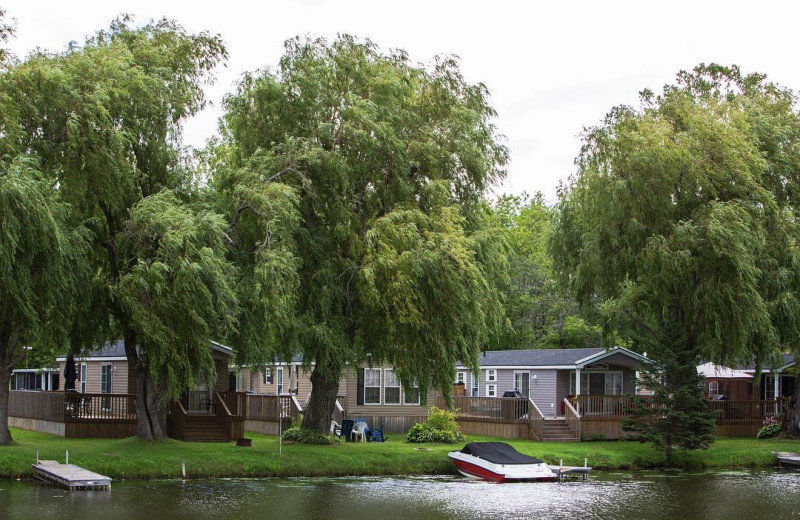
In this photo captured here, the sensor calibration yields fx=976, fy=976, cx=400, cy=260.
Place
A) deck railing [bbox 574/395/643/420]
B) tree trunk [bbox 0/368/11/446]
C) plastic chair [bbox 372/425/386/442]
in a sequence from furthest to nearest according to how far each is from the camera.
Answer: deck railing [bbox 574/395/643/420]
plastic chair [bbox 372/425/386/442]
tree trunk [bbox 0/368/11/446]

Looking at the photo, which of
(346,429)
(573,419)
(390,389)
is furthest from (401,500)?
(390,389)

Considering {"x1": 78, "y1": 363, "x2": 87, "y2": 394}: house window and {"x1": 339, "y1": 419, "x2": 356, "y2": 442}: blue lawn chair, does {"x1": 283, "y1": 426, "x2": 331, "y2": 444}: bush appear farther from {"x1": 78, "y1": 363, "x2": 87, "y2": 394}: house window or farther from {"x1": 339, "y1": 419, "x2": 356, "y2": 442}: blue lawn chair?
{"x1": 78, "y1": 363, "x2": 87, "y2": 394}: house window

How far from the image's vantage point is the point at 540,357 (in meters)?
42.4

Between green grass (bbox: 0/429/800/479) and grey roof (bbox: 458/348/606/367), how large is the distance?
5.36 metres

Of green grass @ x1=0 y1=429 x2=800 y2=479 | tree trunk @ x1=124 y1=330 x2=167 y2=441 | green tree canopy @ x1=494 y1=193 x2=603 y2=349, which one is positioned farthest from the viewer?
green tree canopy @ x1=494 y1=193 x2=603 y2=349

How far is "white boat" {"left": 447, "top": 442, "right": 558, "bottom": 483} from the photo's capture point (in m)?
27.5

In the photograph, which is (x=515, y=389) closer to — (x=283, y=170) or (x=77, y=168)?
(x=283, y=170)

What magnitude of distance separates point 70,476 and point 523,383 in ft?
78.7

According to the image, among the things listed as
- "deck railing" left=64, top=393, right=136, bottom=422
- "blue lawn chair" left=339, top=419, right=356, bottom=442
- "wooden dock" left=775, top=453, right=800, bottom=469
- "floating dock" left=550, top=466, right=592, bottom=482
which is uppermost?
"deck railing" left=64, top=393, right=136, bottom=422

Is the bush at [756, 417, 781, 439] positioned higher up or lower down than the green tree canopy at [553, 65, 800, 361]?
lower down

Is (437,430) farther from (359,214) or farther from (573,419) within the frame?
(359,214)

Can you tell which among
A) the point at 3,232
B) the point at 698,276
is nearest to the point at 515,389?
the point at 698,276

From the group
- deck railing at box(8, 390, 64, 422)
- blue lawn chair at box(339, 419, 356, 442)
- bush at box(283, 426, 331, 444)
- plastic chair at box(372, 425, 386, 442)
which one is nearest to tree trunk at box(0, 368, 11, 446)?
deck railing at box(8, 390, 64, 422)

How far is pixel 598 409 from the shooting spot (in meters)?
37.6
